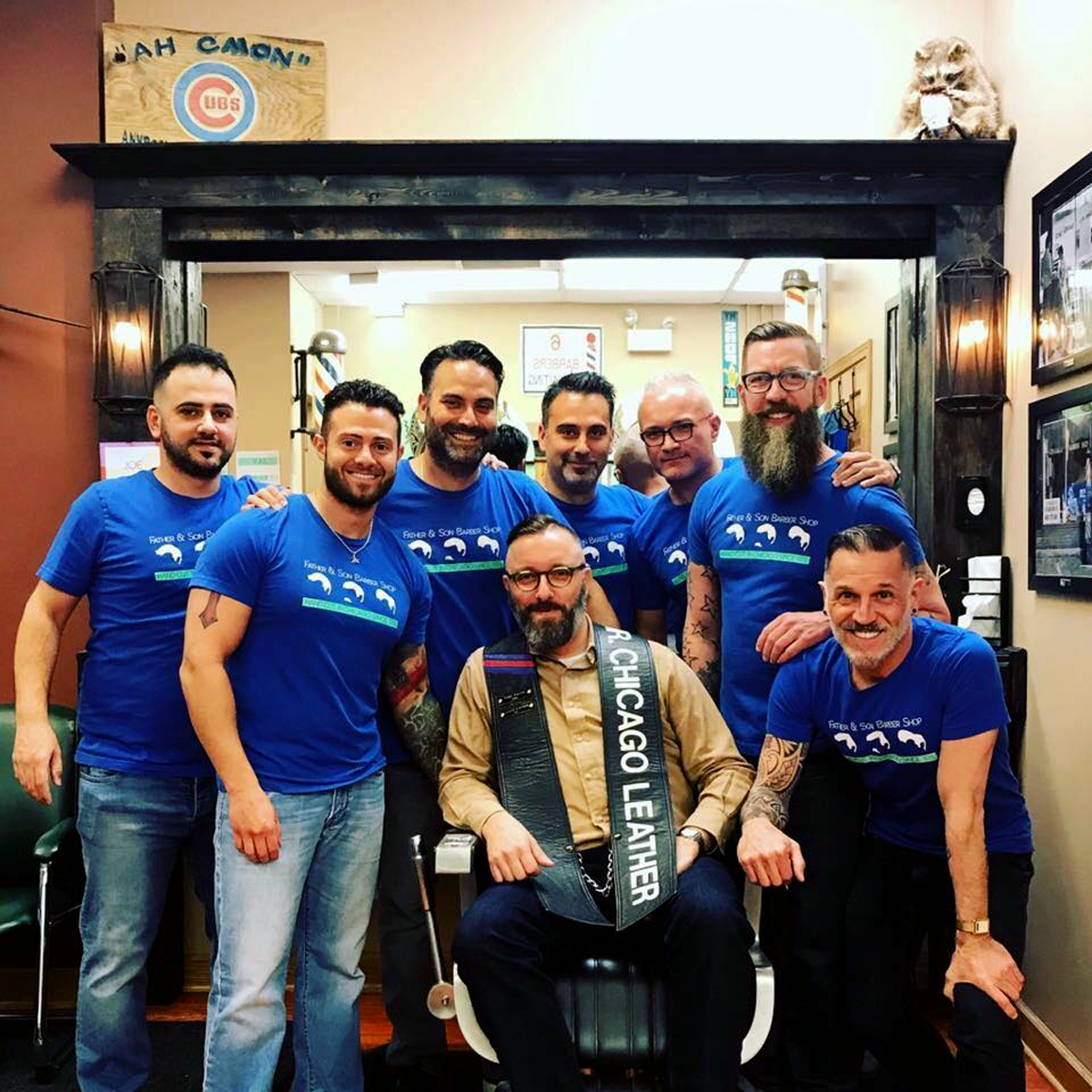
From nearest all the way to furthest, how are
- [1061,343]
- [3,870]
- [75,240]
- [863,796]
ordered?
[863,796] < [1061,343] < [3,870] < [75,240]

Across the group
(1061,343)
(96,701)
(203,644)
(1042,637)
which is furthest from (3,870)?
(1061,343)

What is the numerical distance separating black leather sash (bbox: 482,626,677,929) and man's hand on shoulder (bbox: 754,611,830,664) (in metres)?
0.29

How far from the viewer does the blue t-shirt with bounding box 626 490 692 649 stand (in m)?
2.70

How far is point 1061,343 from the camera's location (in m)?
2.58

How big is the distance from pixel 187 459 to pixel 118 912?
106cm

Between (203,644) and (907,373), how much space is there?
7.88ft

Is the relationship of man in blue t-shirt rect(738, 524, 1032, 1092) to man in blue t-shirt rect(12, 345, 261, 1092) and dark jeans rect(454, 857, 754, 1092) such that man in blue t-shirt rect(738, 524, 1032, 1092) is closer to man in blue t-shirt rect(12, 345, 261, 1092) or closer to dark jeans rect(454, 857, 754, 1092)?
dark jeans rect(454, 857, 754, 1092)

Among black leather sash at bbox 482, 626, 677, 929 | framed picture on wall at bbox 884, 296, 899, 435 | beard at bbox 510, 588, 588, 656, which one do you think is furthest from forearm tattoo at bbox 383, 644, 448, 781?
framed picture on wall at bbox 884, 296, 899, 435

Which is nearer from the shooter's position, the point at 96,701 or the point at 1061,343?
the point at 96,701

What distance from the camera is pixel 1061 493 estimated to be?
8.48 feet

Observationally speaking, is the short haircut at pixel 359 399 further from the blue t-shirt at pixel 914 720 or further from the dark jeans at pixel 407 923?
the blue t-shirt at pixel 914 720

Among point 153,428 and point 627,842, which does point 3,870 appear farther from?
point 627,842

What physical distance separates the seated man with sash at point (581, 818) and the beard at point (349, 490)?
362mm

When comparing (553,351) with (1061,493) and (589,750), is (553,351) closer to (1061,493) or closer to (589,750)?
(1061,493)
